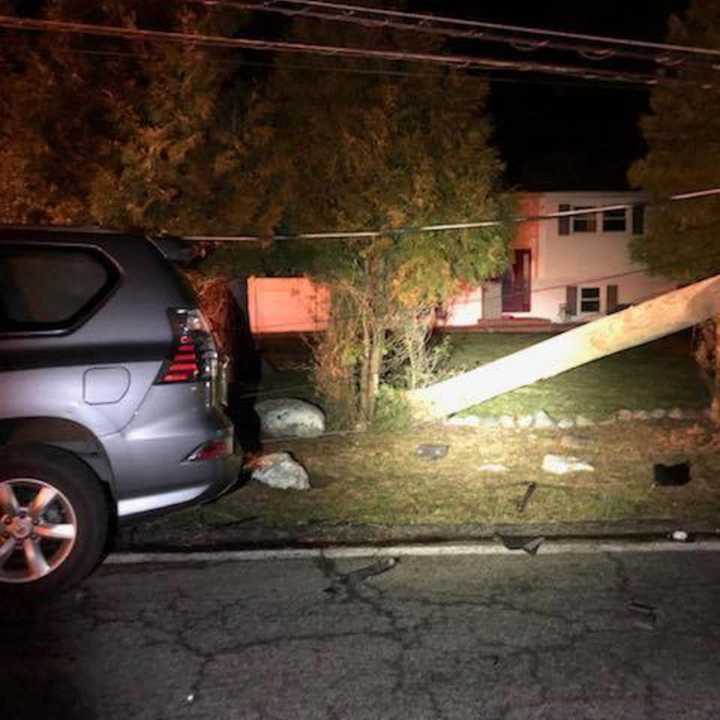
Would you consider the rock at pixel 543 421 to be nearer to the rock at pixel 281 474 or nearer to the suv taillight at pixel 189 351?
the rock at pixel 281 474

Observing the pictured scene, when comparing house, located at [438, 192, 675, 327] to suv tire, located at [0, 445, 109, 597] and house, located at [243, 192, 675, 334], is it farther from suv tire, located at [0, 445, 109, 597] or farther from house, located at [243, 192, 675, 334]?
suv tire, located at [0, 445, 109, 597]

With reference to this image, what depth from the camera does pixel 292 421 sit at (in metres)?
10.1

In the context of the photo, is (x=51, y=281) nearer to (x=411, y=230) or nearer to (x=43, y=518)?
(x=43, y=518)

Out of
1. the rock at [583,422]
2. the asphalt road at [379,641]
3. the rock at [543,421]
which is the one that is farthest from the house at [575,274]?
the asphalt road at [379,641]

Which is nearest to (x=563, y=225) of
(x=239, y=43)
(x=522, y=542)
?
(x=239, y=43)

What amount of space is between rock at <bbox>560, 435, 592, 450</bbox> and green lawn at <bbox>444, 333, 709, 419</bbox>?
4.81ft

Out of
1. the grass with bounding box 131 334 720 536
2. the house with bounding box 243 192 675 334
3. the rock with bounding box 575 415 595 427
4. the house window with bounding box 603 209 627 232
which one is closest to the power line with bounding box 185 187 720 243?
the grass with bounding box 131 334 720 536

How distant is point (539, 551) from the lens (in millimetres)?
6086

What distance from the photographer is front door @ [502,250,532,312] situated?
28.9 metres

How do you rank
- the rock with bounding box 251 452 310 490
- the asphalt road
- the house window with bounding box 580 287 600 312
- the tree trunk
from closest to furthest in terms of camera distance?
the asphalt road
the rock with bounding box 251 452 310 490
the tree trunk
the house window with bounding box 580 287 600 312

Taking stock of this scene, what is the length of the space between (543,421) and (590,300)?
62.1 ft

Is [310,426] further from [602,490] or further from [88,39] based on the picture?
[88,39]

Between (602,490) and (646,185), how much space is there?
20.0 ft

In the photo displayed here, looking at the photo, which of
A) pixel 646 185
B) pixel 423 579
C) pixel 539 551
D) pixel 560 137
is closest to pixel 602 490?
pixel 539 551
